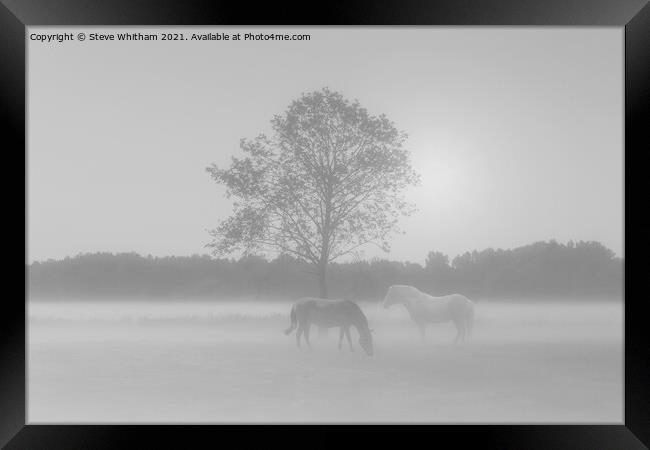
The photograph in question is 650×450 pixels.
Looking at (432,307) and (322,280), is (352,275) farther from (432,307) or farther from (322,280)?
(432,307)

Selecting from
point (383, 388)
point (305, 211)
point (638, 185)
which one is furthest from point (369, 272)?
point (638, 185)

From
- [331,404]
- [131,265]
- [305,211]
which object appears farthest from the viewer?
[131,265]

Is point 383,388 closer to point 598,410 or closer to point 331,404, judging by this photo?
point 331,404

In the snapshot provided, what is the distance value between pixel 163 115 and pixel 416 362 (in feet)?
16.3

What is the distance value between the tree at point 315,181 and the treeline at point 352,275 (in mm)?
459

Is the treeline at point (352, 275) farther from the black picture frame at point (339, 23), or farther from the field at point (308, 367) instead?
the black picture frame at point (339, 23)

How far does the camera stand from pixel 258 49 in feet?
26.1

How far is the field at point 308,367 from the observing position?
5969 mm

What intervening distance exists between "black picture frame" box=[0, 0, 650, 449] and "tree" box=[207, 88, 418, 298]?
11.9ft

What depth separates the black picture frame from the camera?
4039 millimetres

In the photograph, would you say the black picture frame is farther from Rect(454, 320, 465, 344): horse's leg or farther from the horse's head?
Rect(454, 320, 465, 344): horse's leg

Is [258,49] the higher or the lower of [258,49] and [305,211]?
the higher

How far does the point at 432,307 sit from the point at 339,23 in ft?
15.3

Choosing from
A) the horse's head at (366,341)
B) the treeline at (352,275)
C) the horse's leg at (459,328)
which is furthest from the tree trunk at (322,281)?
the horse's leg at (459,328)
